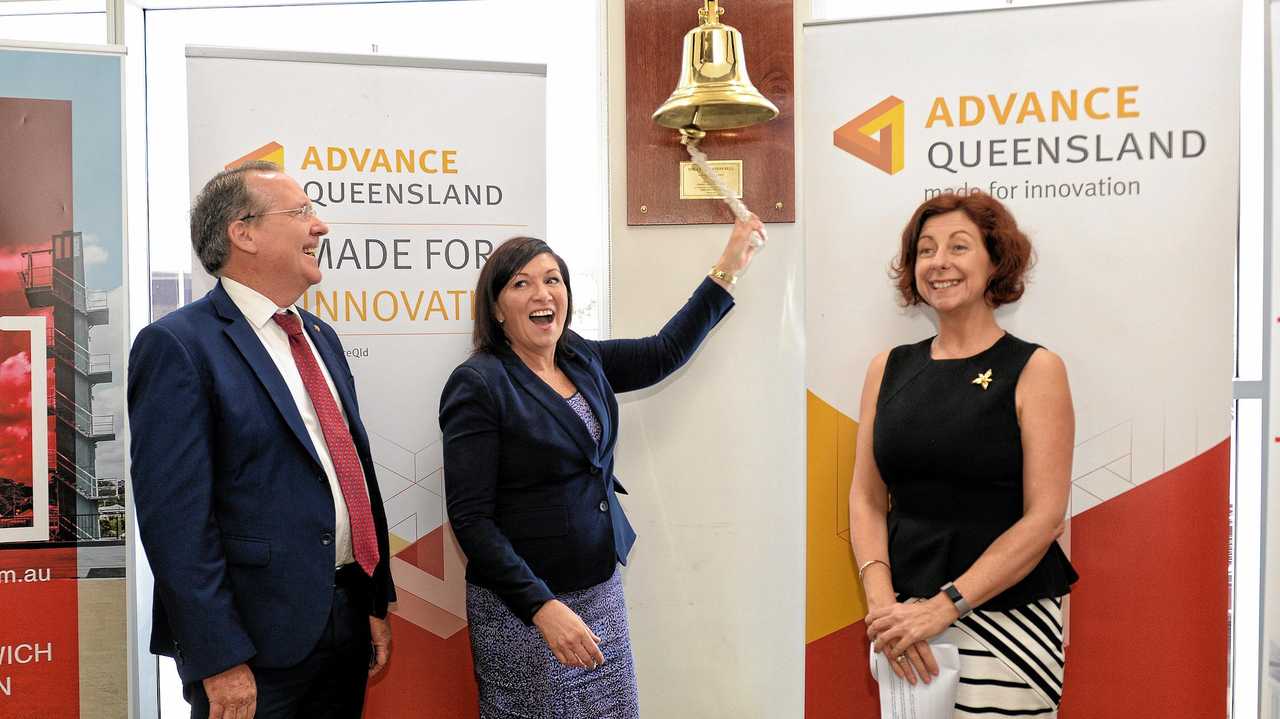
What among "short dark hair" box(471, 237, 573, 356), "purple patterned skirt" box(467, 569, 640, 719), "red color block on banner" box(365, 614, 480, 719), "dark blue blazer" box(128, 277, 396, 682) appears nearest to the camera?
"dark blue blazer" box(128, 277, 396, 682)

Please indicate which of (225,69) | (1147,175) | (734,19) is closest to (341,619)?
(225,69)

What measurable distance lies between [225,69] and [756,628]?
6.89ft

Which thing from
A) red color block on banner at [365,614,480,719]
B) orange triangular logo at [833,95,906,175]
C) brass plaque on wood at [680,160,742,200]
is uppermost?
orange triangular logo at [833,95,906,175]

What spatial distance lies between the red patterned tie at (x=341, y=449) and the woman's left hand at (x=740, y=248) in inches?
42.2

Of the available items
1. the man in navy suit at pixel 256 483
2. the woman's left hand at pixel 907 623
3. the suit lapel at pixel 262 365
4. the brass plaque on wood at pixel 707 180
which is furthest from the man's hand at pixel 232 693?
the brass plaque on wood at pixel 707 180

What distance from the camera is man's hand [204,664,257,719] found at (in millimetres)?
1675

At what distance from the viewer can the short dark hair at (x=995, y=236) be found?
6.95 ft

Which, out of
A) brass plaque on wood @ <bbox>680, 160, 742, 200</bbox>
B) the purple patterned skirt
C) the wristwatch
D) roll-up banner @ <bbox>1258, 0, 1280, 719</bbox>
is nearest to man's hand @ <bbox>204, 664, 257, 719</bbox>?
the purple patterned skirt

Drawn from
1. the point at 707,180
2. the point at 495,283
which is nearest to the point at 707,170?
the point at 707,180

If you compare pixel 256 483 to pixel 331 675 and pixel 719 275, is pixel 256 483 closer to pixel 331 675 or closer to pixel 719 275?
pixel 331 675

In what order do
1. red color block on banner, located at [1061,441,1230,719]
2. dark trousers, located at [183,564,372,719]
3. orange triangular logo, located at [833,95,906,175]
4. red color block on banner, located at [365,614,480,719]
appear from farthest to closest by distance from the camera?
red color block on banner, located at [365,614,480,719] < orange triangular logo, located at [833,95,906,175] < red color block on banner, located at [1061,441,1230,719] < dark trousers, located at [183,564,372,719]

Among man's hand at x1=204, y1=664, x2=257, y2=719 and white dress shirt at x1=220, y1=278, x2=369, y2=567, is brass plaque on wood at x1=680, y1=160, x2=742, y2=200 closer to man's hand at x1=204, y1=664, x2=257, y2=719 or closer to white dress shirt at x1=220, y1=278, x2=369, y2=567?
white dress shirt at x1=220, y1=278, x2=369, y2=567

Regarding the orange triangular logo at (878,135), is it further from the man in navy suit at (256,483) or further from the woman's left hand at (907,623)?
the man in navy suit at (256,483)

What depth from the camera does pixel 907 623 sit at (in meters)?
2.00
